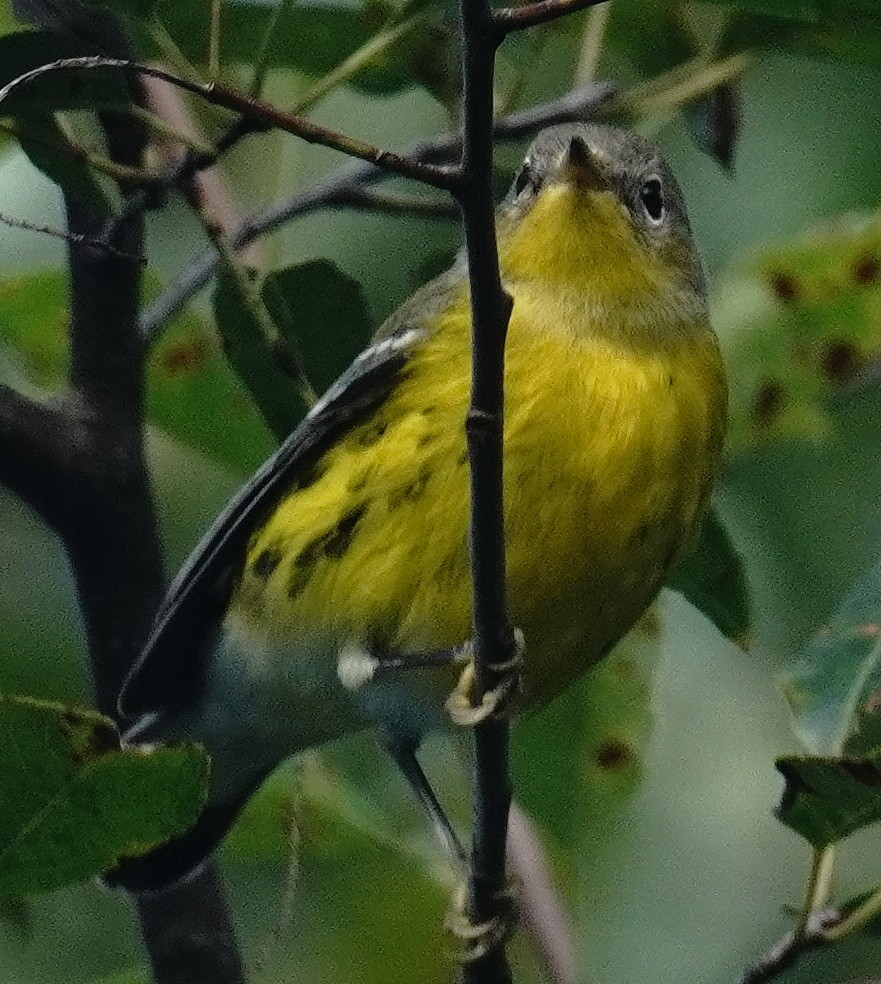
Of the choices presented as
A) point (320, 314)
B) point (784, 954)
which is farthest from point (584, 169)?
point (784, 954)

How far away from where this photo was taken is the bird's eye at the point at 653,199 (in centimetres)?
277

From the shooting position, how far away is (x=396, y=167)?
130 cm

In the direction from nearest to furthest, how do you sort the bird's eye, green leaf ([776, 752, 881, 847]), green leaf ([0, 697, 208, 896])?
1. green leaf ([0, 697, 208, 896])
2. green leaf ([776, 752, 881, 847])
3. the bird's eye

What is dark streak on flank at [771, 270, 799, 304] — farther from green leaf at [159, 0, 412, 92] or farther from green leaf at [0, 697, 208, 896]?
green leaf at [0, 697, 208, 896]

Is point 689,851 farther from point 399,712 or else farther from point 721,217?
point 721,217

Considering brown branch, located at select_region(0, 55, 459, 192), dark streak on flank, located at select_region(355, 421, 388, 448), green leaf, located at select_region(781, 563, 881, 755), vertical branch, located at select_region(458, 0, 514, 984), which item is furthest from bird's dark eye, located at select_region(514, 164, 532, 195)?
brown branch, located at select_region(0, 55, 459, 192)

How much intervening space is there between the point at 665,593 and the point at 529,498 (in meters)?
1.00

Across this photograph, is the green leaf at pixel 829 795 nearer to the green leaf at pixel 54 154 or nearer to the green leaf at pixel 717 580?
the green leaf at pixel 717 580

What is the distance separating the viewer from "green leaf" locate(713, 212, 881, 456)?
2795mm

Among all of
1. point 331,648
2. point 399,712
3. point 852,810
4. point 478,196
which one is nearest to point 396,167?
point 478,196

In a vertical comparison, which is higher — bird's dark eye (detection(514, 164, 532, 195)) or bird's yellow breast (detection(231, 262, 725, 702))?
bird's dark eye (detection(514, 164, 532, 195))

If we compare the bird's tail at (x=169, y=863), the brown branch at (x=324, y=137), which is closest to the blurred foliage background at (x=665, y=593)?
the bird's tail at (x=169, y=863)

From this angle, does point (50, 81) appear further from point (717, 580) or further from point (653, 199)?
point (717, 580)

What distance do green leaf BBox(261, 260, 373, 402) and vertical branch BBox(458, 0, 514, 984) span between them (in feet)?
2.56
